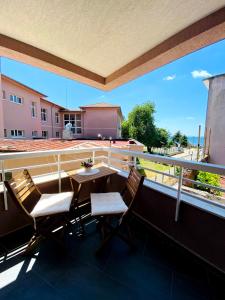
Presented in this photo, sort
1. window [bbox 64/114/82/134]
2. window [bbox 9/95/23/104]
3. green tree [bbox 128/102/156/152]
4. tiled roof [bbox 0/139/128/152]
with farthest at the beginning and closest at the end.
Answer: green tree [bbox 128/102/156/152] → window [bbox 64/114/82/134] → window [bbox 9/95/23/104] → tiled roof [bbox 0/139/128/152]

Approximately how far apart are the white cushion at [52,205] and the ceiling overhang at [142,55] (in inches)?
72.7

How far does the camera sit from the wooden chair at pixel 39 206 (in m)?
1.66

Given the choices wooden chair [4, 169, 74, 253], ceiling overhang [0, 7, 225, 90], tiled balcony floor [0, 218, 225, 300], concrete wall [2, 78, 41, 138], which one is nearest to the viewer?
tiled balcony floor [0, 218, 225, 300]

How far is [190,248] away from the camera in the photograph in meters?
1.79

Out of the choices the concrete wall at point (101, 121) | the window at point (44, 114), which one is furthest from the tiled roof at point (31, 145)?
the concrete wall at point (101, 121)

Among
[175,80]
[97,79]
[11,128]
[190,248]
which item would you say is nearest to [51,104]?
[11,128]

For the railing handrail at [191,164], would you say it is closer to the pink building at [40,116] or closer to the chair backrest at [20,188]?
the chair backrest at [20,188]

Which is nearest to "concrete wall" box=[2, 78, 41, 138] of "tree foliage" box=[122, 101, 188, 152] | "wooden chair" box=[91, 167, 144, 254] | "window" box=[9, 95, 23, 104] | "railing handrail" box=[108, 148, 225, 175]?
"window" box=[9, 95, 23, 104]

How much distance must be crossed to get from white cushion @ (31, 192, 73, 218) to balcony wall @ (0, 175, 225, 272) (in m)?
0.42

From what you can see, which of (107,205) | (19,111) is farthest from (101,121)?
(107,205)

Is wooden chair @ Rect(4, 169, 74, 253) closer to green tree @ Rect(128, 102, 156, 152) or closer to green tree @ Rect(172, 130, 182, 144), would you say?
green tree @ Rect(128, 102, 156, 152)

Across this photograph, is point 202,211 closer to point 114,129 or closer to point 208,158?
point 208,158

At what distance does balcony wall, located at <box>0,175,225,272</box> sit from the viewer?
5.17 feet

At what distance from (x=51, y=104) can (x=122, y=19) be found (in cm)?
1643
